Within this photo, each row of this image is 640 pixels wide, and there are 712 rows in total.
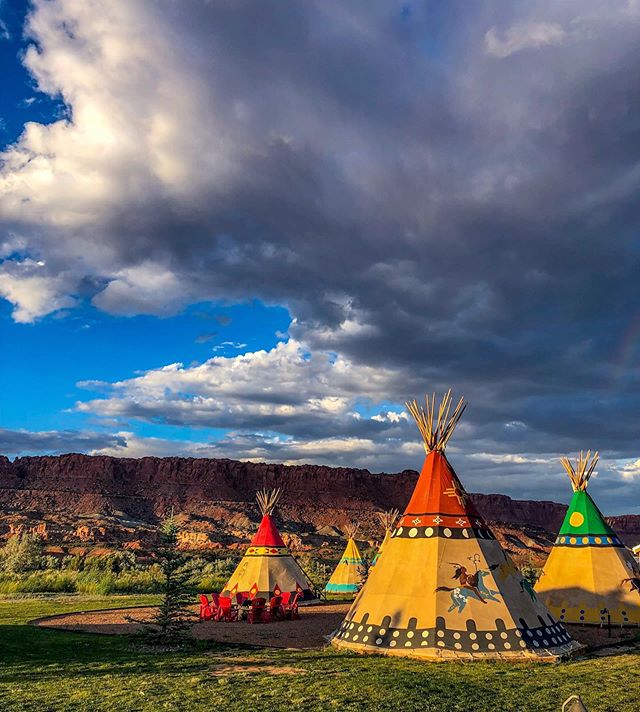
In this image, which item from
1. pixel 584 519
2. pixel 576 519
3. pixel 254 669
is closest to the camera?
pixel 254 669

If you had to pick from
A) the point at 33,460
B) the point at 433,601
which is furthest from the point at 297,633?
the point at 33,460

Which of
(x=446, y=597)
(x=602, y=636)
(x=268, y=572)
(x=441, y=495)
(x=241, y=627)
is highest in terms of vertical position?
(x=441, y=495)

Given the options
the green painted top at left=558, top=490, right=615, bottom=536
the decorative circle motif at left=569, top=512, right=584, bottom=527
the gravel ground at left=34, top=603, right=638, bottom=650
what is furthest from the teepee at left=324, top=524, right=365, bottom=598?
the decorative circle motif at left=569, top=512, right=584, bottom=527

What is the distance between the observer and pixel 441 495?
1199cm

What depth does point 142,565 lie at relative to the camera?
114ft

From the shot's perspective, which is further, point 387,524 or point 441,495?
point 387,524

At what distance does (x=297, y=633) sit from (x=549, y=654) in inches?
237

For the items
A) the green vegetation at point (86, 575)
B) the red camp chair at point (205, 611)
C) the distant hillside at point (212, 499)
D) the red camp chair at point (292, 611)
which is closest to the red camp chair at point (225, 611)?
the red camp chair at point (205, 611)

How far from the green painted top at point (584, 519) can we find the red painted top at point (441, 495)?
21.5 feet

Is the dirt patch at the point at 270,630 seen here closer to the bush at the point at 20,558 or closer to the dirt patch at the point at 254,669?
the dirt patch at the point at 254,669

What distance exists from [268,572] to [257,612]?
3712mm

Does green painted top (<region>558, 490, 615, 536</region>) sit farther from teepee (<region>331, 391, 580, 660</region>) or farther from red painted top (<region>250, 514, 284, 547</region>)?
red painted top (<region>250, 514, 284, 547</region>)

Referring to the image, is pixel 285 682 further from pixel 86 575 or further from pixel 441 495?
pixel 86 575

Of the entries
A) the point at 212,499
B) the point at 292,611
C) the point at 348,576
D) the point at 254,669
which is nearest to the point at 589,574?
the point at 292,611
